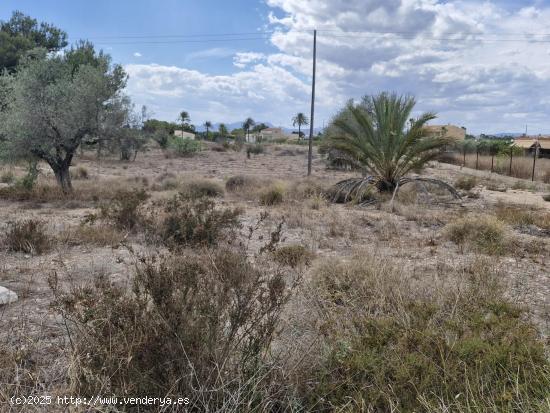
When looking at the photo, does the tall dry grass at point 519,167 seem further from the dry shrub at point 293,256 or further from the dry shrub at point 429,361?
the dry shrub at point 429,361

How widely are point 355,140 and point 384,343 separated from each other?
1193cm

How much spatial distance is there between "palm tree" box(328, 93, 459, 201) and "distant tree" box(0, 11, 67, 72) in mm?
18692

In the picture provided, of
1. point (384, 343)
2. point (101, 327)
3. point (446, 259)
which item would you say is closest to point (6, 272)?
point (101, 327)

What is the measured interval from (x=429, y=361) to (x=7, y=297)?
388 cm

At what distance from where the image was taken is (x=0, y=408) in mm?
2354

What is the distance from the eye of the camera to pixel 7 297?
4414 millimetres

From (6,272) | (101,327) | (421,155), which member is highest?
(421,155)

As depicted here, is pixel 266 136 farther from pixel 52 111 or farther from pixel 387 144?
pixel 52 111

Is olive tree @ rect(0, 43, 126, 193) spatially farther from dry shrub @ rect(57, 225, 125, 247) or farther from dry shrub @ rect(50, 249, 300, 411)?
dry shrub @ rect(50, 249, 300, 411)

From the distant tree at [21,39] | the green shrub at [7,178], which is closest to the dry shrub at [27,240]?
the green shrub at [7,178]

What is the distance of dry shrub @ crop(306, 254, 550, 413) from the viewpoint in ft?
8.79

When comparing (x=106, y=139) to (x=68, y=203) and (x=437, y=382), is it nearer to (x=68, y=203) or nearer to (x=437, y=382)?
(x=68, y=203)

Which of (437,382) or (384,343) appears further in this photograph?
(384,343)

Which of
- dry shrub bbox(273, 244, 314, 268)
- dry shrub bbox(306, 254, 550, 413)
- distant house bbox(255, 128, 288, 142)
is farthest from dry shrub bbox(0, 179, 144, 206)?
distant house bbox(255, 128, 288, 142)
